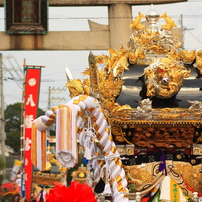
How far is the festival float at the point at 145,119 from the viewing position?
23.4ft

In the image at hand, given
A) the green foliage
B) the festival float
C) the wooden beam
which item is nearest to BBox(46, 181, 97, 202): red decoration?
the festival float

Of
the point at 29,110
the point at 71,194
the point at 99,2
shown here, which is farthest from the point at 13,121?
the point at 71,194

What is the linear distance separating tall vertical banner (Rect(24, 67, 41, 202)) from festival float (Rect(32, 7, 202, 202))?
8.59 metres

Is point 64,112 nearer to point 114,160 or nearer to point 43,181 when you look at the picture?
point 114,160

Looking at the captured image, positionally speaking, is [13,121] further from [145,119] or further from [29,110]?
[145,119]

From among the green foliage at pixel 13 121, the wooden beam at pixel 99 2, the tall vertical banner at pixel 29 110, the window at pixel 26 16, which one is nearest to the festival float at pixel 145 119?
the tall vertical banner at pixel 29 110

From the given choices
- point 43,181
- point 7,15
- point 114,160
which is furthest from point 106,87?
point 43,181

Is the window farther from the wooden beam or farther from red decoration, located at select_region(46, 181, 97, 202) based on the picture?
red decoration, located at select_region(46, 181, 97, 202)

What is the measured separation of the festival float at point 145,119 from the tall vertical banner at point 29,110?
8589 mm

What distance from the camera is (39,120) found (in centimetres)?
638

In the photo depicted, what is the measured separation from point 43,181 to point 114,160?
15752 millimetres

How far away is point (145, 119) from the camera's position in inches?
298

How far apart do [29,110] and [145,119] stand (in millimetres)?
9429

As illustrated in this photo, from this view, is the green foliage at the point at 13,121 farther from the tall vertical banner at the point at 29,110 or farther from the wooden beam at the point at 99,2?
the tall vertical banner at the point at 29,110
